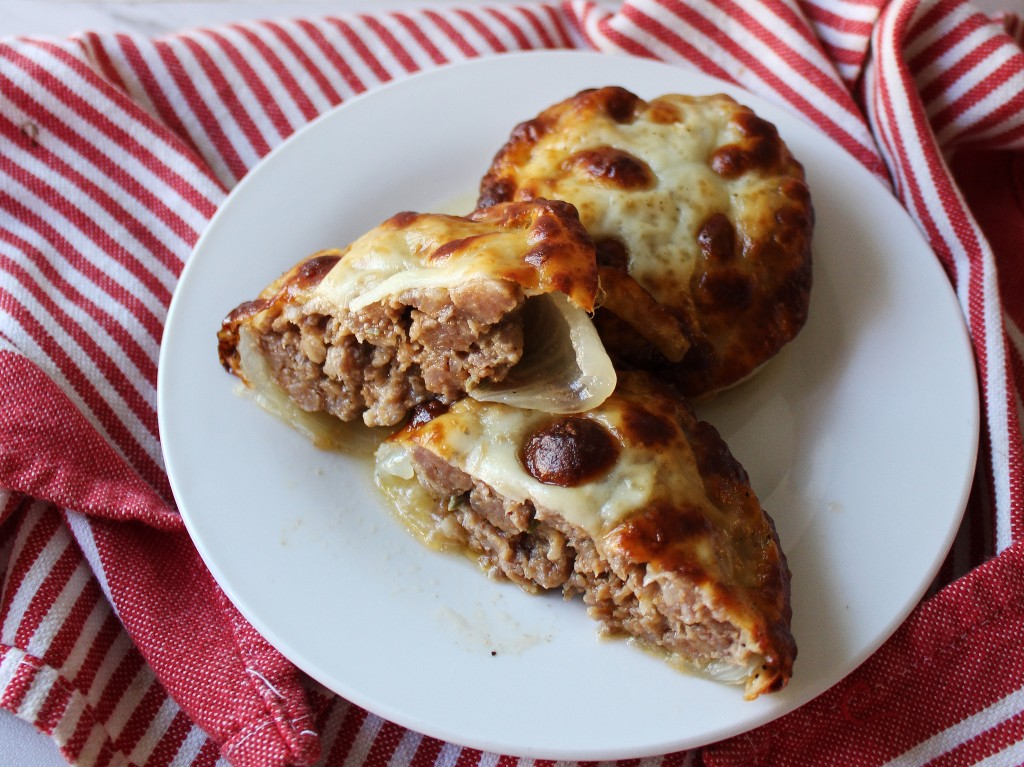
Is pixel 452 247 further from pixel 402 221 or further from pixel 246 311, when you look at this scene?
pixel 246 311

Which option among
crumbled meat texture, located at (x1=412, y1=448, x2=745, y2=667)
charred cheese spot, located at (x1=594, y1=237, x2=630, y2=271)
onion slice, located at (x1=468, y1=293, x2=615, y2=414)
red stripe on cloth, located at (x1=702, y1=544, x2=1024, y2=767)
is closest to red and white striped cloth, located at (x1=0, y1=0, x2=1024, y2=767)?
red stripe on cloth, located at (x1=702, y1=544, x2=1024, y2=767)

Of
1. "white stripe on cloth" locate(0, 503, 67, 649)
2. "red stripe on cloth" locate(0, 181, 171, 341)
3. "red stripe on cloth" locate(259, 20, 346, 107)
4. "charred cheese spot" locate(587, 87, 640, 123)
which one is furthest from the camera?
"red stripe on cloth" locate(259, 20, 346, 107)

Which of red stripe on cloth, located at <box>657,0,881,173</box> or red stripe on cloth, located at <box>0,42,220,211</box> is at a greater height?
red stripe on cloth, located at <box>0,42,220,211</box>

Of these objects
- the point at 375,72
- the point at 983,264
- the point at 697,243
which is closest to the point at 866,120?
the point at 983,264

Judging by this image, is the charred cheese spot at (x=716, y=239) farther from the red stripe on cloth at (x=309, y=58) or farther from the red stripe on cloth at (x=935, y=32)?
the red stripe on cloth at (x=309, y=58)

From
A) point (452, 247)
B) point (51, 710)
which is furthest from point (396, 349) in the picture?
point (51, 710)

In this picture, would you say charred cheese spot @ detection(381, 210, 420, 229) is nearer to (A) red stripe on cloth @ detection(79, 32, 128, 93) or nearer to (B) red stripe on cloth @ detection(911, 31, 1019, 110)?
(A) red stripe on cloth @ detection(79, 32, 128, 93)
